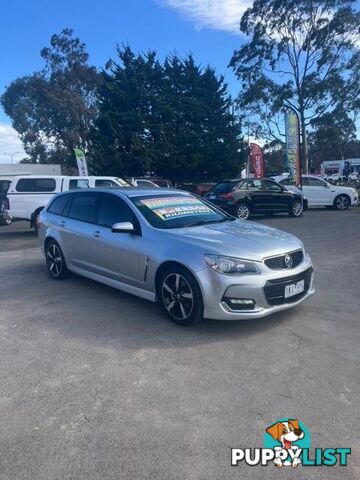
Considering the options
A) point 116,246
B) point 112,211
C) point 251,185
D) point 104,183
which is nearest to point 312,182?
point 251,185

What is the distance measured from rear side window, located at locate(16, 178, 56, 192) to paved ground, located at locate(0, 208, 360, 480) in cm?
778

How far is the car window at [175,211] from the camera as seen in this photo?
5.47 meters

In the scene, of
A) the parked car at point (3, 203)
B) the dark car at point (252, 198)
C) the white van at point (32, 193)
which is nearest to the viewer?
the white van at point (32, 193)

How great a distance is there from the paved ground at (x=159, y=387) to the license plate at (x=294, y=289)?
0.38 metres

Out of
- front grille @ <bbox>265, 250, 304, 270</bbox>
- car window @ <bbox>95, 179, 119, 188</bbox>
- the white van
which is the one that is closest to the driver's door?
front grille @ <bbox>265, 250, 304, 270</bbox>

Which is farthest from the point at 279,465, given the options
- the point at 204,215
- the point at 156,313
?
the point at 204,215

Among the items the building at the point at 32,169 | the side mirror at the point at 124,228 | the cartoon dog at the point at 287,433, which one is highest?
the building at the point at 32,169

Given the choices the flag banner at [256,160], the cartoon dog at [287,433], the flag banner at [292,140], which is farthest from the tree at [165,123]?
the cartoon dog at [287,433]

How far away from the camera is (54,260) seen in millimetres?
7094

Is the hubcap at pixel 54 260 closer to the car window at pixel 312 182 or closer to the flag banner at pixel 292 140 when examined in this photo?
the car window at pixel 312 182

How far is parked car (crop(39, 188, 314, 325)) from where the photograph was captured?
4.47 meters

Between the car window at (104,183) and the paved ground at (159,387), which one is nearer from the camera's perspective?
the paved ground at (159,387)

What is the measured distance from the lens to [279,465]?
2.65 m

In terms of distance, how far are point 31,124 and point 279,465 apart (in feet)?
160
